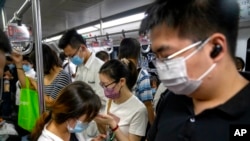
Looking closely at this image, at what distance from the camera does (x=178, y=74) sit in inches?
32.6

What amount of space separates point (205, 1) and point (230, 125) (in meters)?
0.39

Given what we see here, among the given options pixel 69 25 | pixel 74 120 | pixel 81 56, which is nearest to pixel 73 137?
pixel 74 120

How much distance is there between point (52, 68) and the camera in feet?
7.11

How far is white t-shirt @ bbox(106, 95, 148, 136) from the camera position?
1675 mm

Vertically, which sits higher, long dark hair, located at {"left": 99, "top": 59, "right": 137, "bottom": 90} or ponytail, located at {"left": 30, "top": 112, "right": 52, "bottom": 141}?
long dark hair, located at {"left": 99, "top": 59, "right": 137, "bottom": 90}

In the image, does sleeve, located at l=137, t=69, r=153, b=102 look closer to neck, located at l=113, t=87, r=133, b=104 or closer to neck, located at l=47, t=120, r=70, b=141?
neck, located at l=113, t=87, r=133, b=104

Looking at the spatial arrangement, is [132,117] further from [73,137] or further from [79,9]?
[79,9]

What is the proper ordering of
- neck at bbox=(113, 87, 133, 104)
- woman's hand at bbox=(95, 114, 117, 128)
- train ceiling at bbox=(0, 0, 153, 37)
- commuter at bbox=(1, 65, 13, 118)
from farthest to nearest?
train ceiling at bbox=(0, 0, 153, 37) < commuter at bbox=(1, 65, 13, 118) < neck at bbox=(113, 87, 133, 104) < woman's hand at bbox=(95, 114, 117, 128)

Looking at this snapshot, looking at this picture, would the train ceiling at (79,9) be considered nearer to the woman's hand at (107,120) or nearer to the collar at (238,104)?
the woman's hand at (107,120)

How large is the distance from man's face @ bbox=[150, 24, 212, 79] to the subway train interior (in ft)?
1.26

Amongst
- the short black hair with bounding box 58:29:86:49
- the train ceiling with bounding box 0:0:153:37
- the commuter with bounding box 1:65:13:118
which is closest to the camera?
the short black hair with bounding box 58:29:86:49

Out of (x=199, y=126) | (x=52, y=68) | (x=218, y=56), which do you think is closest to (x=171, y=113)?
(x=199, y=126)

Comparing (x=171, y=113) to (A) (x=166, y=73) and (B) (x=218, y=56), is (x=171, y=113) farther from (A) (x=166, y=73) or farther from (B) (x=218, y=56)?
(B) (x=218, y=56)

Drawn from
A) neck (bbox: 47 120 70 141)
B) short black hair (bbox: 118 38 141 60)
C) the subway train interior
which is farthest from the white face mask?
short black hair (bbox: 118 38 141 60)
